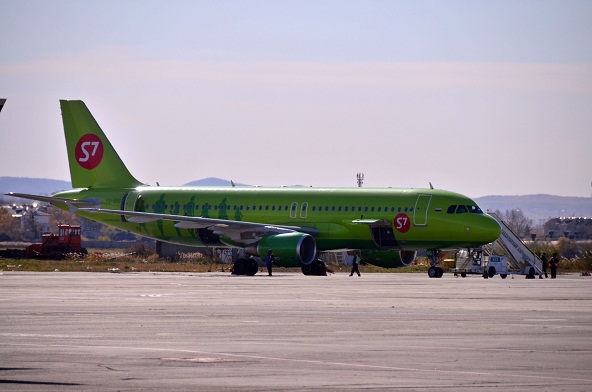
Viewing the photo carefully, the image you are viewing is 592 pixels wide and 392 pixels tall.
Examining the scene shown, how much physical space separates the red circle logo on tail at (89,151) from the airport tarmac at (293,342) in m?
30.4

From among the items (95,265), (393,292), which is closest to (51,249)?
(95,265)

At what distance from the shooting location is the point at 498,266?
188 feet

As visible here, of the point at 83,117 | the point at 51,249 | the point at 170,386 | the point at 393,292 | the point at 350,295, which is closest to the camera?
the point at 170,386

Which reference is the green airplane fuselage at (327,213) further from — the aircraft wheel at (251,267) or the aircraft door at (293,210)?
the aircraft wheel at (251,267)

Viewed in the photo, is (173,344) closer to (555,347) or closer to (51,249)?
(555,347)

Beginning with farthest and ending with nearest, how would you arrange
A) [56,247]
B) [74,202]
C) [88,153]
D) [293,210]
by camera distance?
[56,247] < [88,153] < [74,202] < [293,210]

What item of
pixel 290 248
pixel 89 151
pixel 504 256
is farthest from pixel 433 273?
pixel 89 151

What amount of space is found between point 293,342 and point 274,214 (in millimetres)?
39074

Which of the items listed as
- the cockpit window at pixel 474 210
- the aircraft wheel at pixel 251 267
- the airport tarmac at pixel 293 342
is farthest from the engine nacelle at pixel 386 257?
the airport tarmac at pixel 293 342

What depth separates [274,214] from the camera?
196ft

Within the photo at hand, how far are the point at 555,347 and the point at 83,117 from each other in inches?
1957

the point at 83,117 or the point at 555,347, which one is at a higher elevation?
the point at 83,117

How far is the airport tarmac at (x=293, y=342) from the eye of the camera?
15.8 meters

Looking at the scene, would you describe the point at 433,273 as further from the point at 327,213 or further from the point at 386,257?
the point at 327,213
